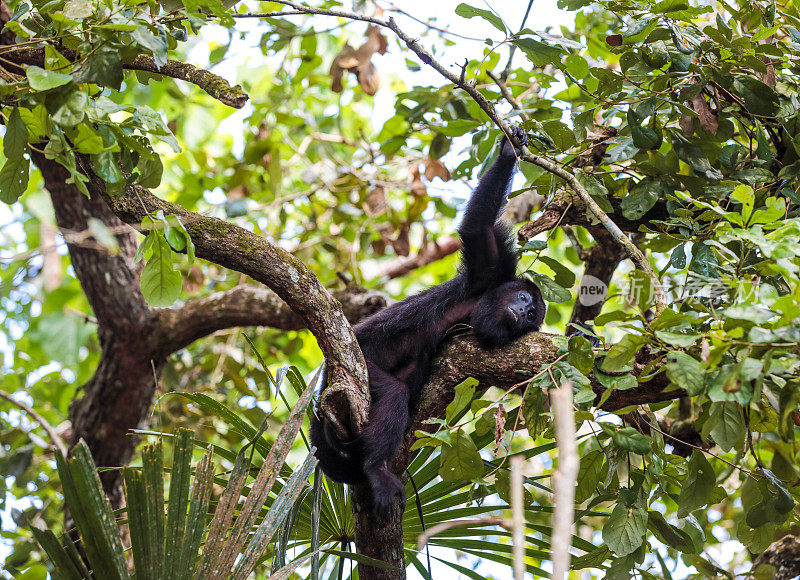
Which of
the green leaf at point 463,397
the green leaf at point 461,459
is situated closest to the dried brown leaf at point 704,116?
the green leaf at point 463,397

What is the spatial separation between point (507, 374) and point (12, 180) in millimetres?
1867

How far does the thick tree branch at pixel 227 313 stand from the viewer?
4.51m

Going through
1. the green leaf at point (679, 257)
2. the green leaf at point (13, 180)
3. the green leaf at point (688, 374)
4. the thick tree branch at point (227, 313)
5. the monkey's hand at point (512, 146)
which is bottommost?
the green leaf at point (688, 374)

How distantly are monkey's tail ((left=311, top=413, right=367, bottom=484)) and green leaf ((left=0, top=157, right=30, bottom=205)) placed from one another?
1349mm

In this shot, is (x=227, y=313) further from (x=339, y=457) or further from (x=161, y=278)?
(x=161, y=278)

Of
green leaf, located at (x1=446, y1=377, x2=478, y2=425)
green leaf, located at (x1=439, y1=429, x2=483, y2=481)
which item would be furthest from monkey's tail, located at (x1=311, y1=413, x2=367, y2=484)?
green leaf, located at (x1=446, y1=377, x2=478, y2=425)

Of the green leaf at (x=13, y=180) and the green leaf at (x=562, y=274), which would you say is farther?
the green leaf at (x=562, y=274)

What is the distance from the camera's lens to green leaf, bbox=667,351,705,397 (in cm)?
174

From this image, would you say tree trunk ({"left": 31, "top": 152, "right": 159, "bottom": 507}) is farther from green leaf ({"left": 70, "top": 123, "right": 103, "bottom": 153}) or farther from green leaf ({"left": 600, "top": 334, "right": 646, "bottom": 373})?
green leaf ({"left": 600, "top": 334, "right": 646, "bottom": 373})

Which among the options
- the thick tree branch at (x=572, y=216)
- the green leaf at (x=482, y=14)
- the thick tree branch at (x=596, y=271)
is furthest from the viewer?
the thick tree branch at (x=596, y=271)

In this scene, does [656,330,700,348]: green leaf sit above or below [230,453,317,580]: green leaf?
above

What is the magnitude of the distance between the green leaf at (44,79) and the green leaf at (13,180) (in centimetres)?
48

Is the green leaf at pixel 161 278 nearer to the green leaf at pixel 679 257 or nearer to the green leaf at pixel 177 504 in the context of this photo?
the green leaf at pixel 177 504

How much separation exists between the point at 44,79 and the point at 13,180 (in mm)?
611
